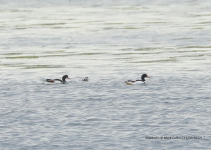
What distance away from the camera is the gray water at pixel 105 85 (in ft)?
59.6

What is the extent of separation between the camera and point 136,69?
109 ft

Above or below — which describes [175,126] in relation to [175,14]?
below

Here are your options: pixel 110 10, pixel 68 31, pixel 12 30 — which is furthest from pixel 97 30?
pixel 110 10

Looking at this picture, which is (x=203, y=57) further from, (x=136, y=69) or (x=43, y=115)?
(x=43, y=115)

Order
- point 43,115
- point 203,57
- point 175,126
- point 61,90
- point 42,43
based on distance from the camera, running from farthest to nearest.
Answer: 1. point 42,43
2. point 203,57
3. point 61,90
4. point 43,115
5. point 175,126

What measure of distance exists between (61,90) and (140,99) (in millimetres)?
4631

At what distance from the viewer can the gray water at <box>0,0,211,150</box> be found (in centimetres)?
1817

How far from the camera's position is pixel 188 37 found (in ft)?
161

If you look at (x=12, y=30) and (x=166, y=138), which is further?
(x=12, y=30)

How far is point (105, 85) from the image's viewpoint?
90.0 ft

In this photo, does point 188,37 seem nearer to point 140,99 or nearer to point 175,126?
point 140,99

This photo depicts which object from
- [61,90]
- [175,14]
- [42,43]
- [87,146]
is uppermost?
[175,14]

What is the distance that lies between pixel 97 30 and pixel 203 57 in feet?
68.3

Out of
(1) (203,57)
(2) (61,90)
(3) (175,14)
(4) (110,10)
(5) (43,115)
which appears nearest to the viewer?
(5) (43,115)
